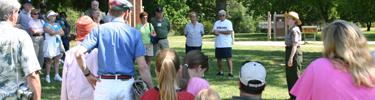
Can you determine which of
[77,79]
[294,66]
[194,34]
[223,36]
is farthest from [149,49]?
[77,79]

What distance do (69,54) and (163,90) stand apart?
1.58 meters

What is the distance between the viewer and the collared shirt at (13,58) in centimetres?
444

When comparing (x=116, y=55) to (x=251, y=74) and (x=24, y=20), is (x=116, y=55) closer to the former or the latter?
(x=251, y=74)

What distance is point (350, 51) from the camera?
376 centimetres

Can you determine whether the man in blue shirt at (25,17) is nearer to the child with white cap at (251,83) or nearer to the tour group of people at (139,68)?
the tour group of people at (139,68)

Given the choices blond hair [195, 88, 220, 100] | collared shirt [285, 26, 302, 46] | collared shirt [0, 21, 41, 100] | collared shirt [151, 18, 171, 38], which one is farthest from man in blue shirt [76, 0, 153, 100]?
collared shirt [151, 18, 171, 38]

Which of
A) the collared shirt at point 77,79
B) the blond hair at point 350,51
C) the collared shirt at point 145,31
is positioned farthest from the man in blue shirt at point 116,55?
the collared shirt at point 145,31

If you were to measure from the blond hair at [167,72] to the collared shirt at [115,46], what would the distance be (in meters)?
0.84

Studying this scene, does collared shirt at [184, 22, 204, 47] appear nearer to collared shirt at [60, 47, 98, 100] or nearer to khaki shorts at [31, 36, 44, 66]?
khaki shorts at [31, 36, 44, 66]

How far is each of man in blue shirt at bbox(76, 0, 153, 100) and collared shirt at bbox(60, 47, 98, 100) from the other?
0.22 m

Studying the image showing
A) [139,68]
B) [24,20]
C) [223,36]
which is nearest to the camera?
[139,68]

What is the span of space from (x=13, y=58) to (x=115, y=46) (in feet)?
3.32

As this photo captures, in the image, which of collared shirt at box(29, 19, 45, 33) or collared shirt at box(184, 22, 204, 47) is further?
collared shirt at box(184, 22, 204, 47)

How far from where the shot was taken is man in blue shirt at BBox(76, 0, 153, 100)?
17.0 ft
